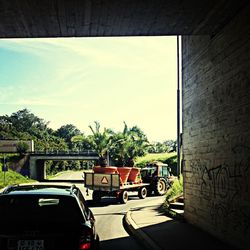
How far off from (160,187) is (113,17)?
21670mm

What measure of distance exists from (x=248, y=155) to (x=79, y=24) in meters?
4.42

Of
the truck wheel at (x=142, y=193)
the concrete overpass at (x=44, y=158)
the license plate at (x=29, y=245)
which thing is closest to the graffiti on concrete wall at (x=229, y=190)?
the license plate at (x=29, y=245)

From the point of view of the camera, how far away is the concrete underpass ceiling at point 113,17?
8.20 meters

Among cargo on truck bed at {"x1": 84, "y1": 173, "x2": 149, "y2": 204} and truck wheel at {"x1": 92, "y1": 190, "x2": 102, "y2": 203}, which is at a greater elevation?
cargo on truck bed at {"x1": 84, "y1": 173, "x2": 149, "y2": 204}

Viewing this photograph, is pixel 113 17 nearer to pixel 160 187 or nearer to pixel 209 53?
pixel 209 53

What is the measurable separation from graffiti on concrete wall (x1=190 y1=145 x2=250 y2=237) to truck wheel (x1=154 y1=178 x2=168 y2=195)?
17608 mm

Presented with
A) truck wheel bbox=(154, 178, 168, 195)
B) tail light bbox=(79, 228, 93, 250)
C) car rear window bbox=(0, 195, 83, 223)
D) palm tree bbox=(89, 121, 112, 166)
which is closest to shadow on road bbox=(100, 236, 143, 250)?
car rear window bbox=(0, 195, 83, 223)

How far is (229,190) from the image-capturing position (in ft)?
30.6

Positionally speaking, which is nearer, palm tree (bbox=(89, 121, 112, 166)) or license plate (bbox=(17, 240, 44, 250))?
license plate (bbox=(17, 240, 44, 250))

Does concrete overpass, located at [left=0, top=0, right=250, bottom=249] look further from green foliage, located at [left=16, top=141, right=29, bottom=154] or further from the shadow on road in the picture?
green foliage, located at [left=16, top=141, right=29, bottom=154]

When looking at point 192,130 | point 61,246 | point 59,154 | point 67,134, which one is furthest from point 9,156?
point 67,134

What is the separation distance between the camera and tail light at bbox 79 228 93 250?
550 centimetres

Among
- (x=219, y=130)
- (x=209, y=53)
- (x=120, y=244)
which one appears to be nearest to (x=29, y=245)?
(x=120, y=244)

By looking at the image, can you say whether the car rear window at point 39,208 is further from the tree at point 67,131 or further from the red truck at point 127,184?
the tree at point 67,131
